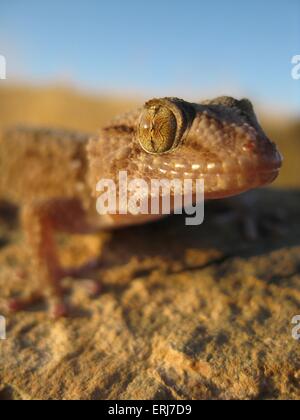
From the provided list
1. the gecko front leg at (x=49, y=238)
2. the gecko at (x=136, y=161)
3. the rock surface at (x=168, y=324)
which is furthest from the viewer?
the gecko front leg at (x=49, y=238)

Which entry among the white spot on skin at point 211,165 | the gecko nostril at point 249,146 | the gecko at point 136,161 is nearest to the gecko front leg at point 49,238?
the gecko at point 136,161

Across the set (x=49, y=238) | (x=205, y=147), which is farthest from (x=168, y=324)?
(x=49, y=238)

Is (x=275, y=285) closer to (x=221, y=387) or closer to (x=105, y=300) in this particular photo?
(x=221, y=387)

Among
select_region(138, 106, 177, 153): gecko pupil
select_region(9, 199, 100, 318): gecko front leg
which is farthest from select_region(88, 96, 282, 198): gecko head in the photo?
select_region(9, 199, 100, 318): gecko front leg

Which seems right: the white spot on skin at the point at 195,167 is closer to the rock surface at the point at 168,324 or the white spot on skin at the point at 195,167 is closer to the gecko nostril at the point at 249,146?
the gecko nostril at the point at 249,146

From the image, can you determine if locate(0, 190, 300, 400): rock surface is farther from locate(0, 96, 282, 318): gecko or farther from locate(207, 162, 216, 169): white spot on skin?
locate(207, 162, 216, 169): white spot on skin

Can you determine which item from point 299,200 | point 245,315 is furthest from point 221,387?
point 299,200

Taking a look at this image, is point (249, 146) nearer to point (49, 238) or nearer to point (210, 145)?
point (210, 145)

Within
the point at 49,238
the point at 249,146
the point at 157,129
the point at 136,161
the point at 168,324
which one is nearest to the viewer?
the point at 249,146
